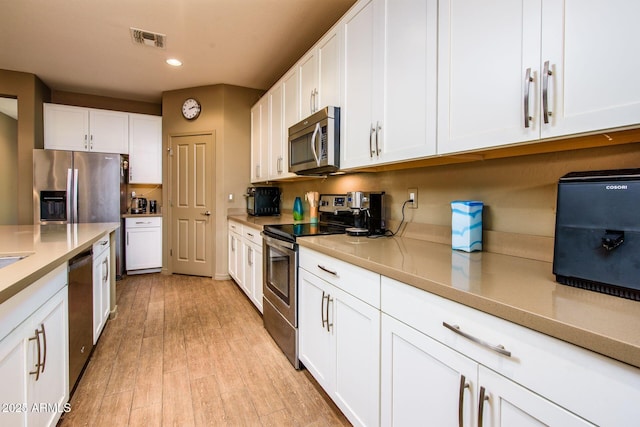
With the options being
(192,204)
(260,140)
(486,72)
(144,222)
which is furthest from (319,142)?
(144,222)

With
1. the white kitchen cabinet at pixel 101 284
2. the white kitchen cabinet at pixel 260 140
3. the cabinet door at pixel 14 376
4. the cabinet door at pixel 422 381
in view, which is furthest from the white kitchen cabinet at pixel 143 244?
the cabinet door at pixel 422 381

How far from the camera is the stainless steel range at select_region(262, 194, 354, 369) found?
1.99 m

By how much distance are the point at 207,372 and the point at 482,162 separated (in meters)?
2.06

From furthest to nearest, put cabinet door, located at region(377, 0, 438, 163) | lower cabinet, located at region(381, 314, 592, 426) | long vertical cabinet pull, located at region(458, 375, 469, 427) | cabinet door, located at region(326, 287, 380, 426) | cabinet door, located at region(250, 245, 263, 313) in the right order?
cabinet door, located at region(250, 245, 263, 313) → cabinet door, located at region(377, 0, 438, 163) → cabinet door, located at region(326, 287, 380, 426) → long vertical cabinet pull, located at region(458, 375, 469, 427) → lower cabinet, located at region(381, 314, 592, 426)

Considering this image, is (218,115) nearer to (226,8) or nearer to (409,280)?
(226,8)

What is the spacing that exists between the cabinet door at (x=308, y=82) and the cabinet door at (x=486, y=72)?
122cm

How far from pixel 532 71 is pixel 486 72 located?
173 mm

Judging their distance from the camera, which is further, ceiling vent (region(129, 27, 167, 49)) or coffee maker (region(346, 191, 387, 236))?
ceiling vent (region(129, 27, 167, 49))

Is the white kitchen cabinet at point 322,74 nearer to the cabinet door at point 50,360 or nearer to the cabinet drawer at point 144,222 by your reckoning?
the cabinet door at point 50,360

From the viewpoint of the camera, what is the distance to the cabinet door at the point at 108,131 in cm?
420

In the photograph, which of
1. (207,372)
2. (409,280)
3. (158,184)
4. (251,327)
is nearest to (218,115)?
(158,184)

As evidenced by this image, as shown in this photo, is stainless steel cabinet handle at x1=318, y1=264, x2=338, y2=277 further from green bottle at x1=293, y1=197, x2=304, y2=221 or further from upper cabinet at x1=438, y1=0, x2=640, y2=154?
green bottle at x1=293, y1=197, x2=304, y2=221

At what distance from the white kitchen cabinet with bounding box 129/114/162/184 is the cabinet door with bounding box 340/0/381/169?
3.57m

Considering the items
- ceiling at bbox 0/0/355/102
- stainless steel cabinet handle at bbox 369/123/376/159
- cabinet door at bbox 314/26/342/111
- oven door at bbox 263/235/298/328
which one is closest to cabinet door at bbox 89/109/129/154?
ceiling at bbox 0/0/355/102
